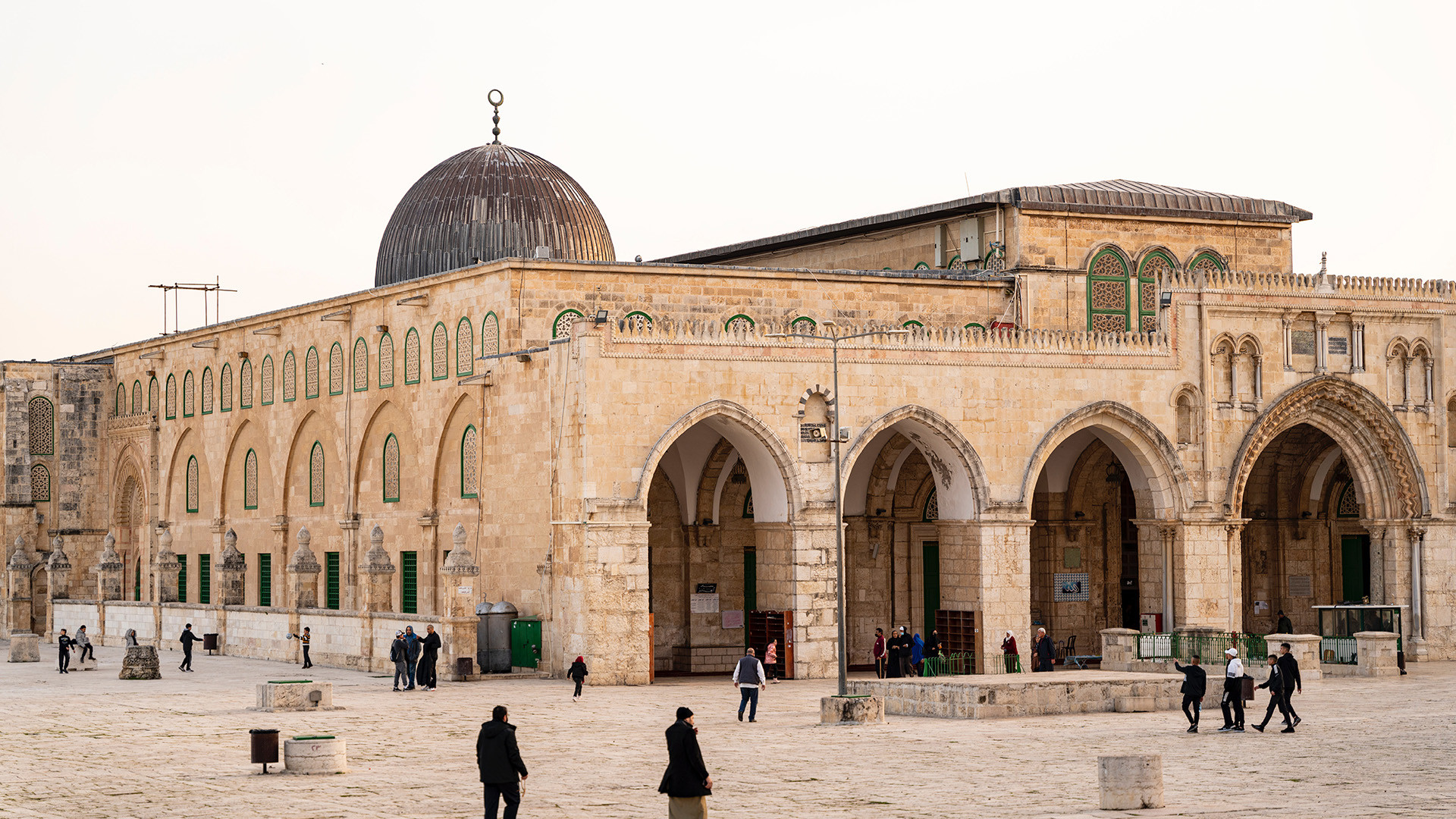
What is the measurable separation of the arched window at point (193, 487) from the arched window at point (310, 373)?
699cm

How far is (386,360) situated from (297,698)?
43.9ft

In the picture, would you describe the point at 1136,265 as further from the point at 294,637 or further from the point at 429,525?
the point at 294,637

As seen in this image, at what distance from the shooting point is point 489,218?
4006cm

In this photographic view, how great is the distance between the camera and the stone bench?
26.8m

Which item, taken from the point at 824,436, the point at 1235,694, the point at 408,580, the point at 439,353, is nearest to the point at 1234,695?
the point at 1235,694

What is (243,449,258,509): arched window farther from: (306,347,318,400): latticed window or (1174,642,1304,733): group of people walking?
(1174,642,1304,733): group of people walking

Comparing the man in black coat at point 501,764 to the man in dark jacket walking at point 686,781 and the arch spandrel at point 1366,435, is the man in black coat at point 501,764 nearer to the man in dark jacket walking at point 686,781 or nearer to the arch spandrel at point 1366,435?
the man in dark jacket walking at point 686,781

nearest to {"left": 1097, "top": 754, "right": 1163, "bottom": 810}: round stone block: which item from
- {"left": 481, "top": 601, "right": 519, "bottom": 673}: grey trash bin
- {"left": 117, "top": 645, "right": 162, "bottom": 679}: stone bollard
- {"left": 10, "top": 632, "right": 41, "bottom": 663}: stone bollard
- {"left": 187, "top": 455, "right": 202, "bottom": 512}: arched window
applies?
{"left": 481, "top": 601, "right": 519, "bottom": 673}: grey trash bin

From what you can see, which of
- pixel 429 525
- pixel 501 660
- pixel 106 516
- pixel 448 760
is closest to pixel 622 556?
pixel 501 660

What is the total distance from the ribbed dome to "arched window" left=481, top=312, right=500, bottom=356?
179 inches

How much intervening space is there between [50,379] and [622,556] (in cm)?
2681

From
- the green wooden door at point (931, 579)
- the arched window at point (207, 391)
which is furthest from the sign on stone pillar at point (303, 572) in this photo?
the green wooden door at point (931, 579)

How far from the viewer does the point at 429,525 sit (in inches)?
1460

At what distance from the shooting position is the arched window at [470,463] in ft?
116
